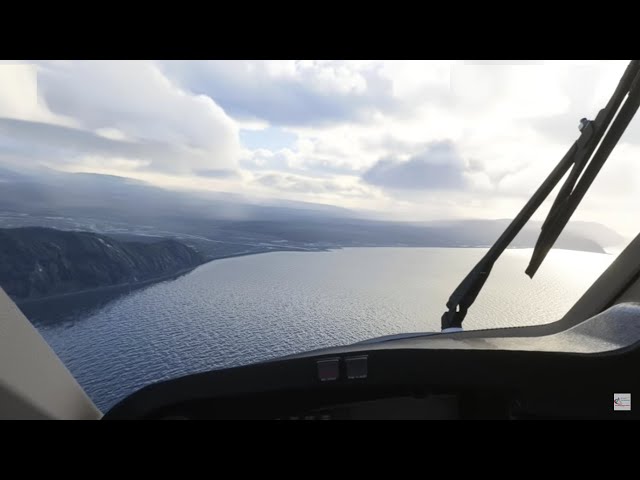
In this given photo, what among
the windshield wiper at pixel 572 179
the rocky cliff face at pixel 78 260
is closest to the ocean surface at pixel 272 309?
the windshield wiper at pixel 572 179

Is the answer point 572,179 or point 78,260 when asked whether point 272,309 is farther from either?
point 78,260

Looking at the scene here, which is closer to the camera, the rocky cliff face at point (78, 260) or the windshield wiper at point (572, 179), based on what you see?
the windshield wiper at point (572, 179)

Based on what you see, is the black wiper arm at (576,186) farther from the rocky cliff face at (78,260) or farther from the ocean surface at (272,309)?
the rocky cliff face at (78,260)

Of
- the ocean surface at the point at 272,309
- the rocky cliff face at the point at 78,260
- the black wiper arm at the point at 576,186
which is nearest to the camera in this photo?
the black wiper arm at the point at 576,186

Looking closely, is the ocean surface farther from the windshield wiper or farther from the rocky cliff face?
the rocky cliff face

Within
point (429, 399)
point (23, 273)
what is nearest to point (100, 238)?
point (23, 273)

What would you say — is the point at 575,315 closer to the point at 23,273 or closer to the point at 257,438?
the point at 257,438

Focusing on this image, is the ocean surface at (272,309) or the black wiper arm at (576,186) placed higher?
the black wiper arm at (576,186)
